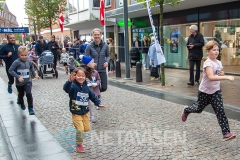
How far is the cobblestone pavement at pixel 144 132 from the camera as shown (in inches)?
159

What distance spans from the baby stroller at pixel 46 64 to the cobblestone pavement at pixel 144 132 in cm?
544

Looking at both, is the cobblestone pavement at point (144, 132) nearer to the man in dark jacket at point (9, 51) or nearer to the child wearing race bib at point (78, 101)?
the child wearing race bib at point (78, 101)

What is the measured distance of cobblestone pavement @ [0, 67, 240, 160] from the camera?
13.2 ft

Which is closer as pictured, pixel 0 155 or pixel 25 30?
pixel 0 155

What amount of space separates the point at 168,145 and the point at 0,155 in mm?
2640

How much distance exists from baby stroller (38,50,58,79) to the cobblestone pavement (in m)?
5.44

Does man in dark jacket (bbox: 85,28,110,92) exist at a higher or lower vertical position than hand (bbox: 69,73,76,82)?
higher

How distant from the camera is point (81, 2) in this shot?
23.5m

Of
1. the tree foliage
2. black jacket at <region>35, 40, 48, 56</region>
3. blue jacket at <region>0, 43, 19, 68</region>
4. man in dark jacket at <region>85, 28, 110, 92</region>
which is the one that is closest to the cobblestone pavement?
man in dark jacket at <region>85, 28, 110, 92</region>

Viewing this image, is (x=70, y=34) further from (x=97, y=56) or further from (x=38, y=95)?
(x=97, y=56)

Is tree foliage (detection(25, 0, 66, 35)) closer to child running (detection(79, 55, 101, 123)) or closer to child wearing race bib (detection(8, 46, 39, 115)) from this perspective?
child wearing race bib (detection(8, 46, 39, 115))

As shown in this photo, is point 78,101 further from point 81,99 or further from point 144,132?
point 144,132

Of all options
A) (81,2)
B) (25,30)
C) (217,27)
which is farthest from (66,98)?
(81,2)

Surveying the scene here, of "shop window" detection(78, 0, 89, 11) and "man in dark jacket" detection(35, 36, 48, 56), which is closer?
"man in dark jacket" detection(35, 36, 48, 56)
